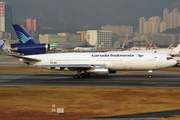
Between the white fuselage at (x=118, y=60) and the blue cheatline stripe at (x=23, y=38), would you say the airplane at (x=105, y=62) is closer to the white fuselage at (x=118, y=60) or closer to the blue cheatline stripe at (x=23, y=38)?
the white fuselage at (x=118, y=60)

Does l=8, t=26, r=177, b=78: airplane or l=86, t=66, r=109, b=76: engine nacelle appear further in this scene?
l=8, t=26, r=177, b=78: airplane

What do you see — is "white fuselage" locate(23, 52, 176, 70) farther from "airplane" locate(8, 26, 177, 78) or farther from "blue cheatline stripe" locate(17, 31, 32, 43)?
"blue cheatline stripe" locate(17, 31, 32, 43)

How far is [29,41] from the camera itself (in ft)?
171

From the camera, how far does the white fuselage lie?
48500 millimetres

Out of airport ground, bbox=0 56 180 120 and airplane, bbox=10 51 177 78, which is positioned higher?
airplane, bbox=10 51 177 78

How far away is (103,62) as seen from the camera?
49.6 meters

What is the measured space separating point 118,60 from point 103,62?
8.94 ft

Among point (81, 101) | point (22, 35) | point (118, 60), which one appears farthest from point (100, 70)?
point (81, 101)

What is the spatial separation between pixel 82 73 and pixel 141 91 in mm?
16440

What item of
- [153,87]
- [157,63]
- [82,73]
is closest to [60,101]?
[153,87]

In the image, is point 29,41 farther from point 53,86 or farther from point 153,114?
point 153,114

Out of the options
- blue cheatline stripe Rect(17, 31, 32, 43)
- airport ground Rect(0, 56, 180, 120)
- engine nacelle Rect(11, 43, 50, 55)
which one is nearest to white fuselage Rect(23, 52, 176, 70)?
engine nacelle Rect(11, 43, 50, 55)

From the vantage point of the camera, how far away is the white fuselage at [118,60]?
48.5m

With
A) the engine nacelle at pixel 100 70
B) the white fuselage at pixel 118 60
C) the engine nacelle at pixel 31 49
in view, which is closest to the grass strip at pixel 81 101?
the engine nacelle at pixel 100 70
